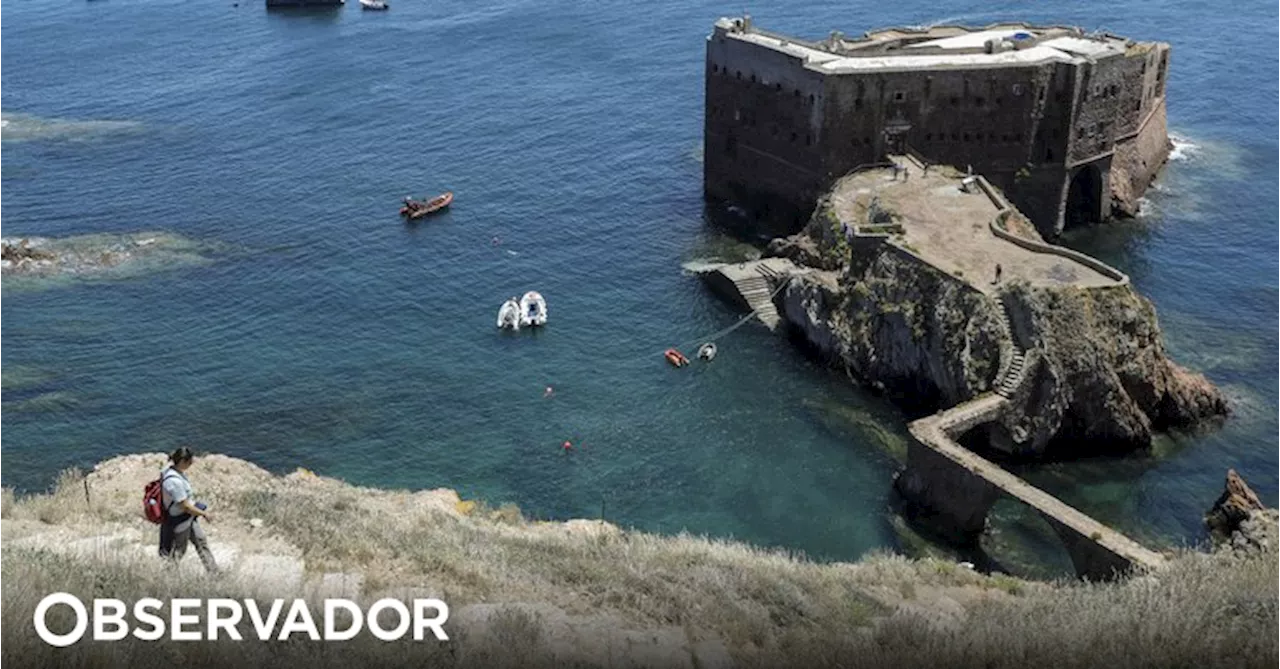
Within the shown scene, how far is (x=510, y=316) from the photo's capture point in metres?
60.0

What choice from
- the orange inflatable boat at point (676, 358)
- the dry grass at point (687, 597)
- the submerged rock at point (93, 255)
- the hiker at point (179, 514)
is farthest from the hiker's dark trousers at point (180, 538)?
the submerged rock at point (93, 255)

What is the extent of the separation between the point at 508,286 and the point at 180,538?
43348mm

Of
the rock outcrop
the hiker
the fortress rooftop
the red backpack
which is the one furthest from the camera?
the fortress rooftop

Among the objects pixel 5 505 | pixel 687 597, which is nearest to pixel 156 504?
pixel 5 505

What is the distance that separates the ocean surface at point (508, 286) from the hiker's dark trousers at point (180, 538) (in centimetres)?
2240

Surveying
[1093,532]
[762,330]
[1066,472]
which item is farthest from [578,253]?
[1093,532]

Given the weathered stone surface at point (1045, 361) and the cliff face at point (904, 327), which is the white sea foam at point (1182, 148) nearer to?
the weathered stone surface at point (1045, 361)

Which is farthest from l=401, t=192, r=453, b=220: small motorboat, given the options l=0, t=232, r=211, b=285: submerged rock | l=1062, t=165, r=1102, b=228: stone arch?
l=1062, t=165, r=1102, b=228: stone arch

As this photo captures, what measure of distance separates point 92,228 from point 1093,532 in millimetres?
61099

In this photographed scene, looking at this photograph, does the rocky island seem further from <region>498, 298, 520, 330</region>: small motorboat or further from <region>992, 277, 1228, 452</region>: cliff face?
<region>498, 298, 520, 330</region>: small motorboat

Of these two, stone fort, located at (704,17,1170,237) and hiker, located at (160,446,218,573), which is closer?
hiker, located at (160,446,218,573)

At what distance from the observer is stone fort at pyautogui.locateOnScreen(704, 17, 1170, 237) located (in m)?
65.5

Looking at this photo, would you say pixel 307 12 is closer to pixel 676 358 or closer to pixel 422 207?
pixel 422 207

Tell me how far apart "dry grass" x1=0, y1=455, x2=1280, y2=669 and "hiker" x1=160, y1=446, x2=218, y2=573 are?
60 cm
